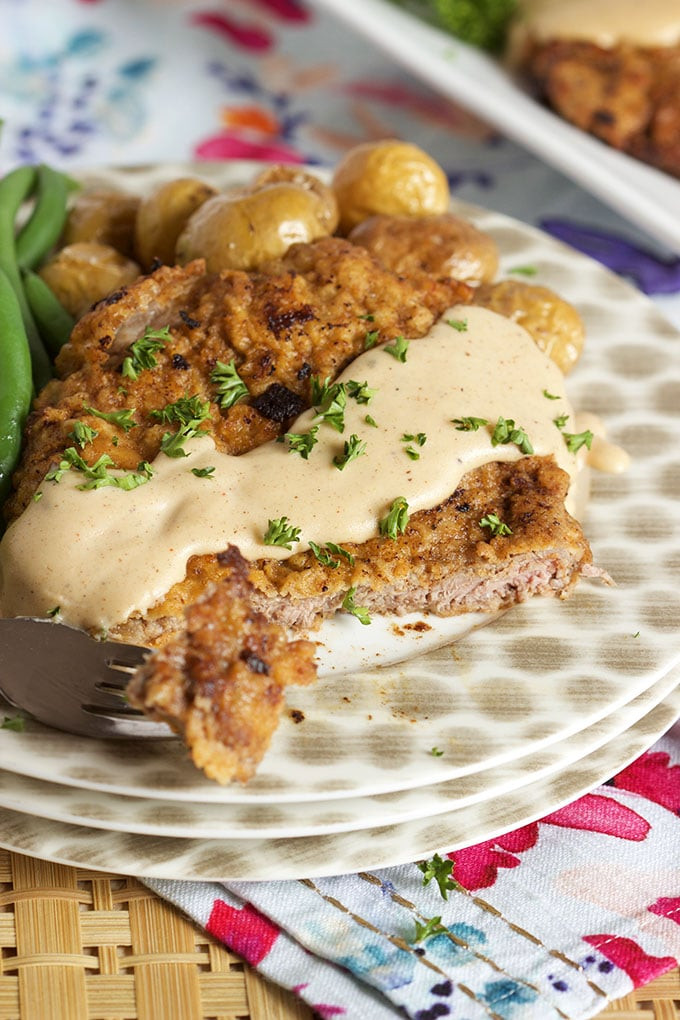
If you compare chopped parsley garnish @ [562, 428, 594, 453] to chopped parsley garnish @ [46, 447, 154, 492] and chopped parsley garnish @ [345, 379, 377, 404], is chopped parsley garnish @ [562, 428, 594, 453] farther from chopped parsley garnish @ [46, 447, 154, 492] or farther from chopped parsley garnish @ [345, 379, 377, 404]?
chopped parsley garnish @ [46, 447, 154, 492]

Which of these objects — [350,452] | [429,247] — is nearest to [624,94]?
[429,247]

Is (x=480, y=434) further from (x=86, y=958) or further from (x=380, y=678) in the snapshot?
(x=86, y=958)

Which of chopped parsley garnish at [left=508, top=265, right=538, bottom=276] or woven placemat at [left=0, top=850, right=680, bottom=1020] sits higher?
chopped parsley garnish at [left=508, top=265, right=538, bottom=276]

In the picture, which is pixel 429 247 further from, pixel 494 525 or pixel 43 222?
pixel 43 222

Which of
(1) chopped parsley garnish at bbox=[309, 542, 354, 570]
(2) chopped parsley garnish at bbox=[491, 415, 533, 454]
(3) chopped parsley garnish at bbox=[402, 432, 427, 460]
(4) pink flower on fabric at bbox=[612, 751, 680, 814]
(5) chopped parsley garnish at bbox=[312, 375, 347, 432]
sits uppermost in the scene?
(5) chopped parsley garnish at bbox=[312, 375, 347, 432]

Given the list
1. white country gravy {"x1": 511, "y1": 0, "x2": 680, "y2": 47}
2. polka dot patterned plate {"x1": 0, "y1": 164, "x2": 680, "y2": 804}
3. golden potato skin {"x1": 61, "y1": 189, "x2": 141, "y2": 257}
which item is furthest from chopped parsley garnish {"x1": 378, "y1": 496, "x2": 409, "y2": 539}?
white country gravy {"x1": 511, "y1": 0, "x2": 680, "y2": 47}

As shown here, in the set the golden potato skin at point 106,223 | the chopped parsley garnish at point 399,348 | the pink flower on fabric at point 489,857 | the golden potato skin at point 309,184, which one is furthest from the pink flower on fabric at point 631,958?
the golden potato skin at point 106,223
